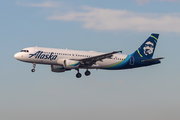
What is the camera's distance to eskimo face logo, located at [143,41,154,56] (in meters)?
74.3

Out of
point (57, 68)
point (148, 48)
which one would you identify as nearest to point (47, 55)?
point (57, 68)

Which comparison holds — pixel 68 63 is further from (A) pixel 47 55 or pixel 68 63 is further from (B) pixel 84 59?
(A) pixel 47 55

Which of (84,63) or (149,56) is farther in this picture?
(149,56)

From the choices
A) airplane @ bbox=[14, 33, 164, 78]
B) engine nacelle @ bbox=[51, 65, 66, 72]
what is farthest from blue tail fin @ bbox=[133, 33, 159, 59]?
engine nacelle @ bbox=[51, 65, 66, 72]

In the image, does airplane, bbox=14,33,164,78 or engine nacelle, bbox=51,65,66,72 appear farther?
engine nacelle, bbox=51,65,66,72

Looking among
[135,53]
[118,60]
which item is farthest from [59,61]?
[135,53]

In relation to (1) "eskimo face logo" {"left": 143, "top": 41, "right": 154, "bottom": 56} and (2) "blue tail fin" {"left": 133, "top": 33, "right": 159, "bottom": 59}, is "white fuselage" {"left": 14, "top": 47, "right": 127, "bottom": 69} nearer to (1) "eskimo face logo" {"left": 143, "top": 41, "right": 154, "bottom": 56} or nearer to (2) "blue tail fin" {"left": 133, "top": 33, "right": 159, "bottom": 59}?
(2) "blue tail fin" {"left": 133, "top": 33, "right": 159, "bottom": 59}

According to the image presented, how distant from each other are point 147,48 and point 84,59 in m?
15.9

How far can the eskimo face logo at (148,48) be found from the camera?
74.3 metres

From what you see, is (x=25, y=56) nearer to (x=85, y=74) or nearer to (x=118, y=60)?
(x=85, y=74)

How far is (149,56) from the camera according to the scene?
74.1 meters

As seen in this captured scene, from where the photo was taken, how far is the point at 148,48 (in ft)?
246

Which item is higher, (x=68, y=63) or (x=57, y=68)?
(x=68, y=63)

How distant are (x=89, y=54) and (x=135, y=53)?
10474 mm
